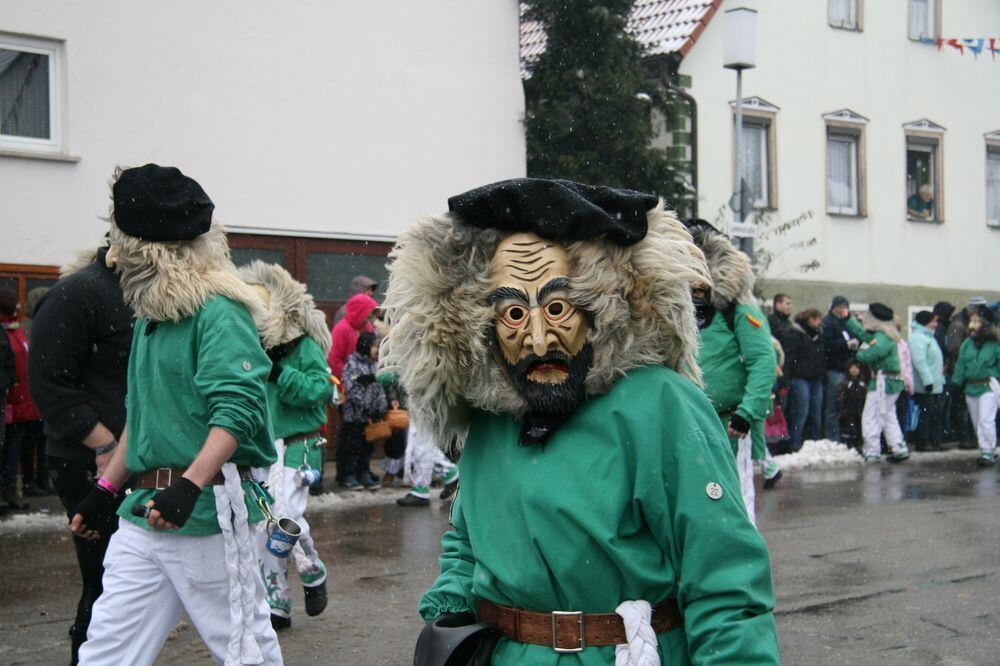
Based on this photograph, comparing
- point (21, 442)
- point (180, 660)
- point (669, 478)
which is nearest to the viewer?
point (669, 478)

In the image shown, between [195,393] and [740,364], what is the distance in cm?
376

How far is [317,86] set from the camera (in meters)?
15.1

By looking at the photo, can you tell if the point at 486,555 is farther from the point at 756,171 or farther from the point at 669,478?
the point at 756,171

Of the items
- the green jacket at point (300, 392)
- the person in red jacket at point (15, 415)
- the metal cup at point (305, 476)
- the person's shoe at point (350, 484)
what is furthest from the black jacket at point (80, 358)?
the person's shoe at point (350, 484)

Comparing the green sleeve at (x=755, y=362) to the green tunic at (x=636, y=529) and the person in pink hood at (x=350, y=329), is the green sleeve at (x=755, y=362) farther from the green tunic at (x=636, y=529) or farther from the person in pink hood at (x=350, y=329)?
the person in pink hood at (x=350, y=329)

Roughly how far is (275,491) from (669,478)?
4.67m

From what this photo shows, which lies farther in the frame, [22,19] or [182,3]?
[182,3]

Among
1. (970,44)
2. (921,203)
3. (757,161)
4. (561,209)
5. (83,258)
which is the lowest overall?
(561,209)

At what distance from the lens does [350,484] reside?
41.4 ft

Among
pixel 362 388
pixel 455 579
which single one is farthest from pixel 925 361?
pixel 455 579

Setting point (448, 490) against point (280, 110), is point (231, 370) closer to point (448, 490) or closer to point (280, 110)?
point (448, 490)

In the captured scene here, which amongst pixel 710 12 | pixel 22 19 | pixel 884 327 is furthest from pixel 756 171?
pixel 22 19

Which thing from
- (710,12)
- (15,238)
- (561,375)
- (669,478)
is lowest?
(669,478)

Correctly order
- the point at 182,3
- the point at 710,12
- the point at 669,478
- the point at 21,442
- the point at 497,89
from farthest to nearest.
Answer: the point at 710,12, the point at 497,89, the point at 182,3, the point at 21,442, the point at 669,478
